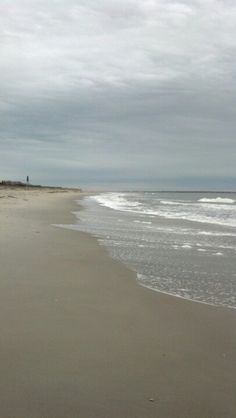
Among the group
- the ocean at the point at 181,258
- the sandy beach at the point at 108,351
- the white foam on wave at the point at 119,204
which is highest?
the white foam on wave at the point at 119,204

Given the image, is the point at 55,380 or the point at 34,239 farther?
the point at 34,239

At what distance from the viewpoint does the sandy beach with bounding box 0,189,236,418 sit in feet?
10.3

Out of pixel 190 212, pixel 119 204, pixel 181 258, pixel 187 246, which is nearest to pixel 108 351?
pixel 181 258

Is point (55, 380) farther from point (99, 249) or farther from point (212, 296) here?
point (99, 249)

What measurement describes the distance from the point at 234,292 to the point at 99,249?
4343mm

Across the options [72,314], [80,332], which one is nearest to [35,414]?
[80,332]

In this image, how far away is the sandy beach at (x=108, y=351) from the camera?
3.14m

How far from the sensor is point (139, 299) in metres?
5.96

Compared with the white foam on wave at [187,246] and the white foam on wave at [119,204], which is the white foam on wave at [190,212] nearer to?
the white foam on wave at [119,204]

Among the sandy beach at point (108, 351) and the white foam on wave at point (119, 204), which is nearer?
the sandy beach at point (108, 351)

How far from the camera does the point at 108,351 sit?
13.2 feet

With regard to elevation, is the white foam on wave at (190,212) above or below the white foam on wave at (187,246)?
above

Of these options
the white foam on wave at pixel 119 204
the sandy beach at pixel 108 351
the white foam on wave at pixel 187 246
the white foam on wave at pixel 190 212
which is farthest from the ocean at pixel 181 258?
the white foam on wave at pixel 119 204

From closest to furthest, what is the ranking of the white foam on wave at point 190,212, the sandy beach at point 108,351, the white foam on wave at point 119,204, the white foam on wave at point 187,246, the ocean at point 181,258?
the sandy beach at point 108,351
the ocean at point 181,258
the white foam on wave at point 187,246
the white foam on wave at point 190,212
the white foam on wave at point 119,204
